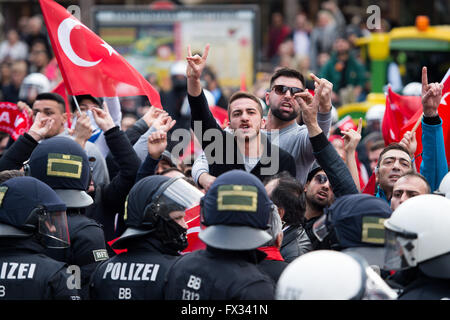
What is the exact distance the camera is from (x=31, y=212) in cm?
452

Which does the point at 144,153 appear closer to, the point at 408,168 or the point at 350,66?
the point at 408,168

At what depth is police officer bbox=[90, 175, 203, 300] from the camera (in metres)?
4.36

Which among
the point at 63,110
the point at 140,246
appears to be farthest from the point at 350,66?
the point at 140,246

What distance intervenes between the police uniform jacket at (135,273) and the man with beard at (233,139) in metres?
1.58

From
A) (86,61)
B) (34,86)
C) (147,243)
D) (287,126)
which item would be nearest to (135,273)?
(147,243)

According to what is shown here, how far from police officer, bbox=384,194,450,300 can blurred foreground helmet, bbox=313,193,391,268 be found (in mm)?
99

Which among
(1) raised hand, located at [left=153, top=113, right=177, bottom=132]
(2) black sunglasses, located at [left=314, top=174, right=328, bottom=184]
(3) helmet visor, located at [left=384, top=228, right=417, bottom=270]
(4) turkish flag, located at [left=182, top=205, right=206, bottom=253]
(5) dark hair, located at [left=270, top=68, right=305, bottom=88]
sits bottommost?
(4) turkish flag, located at [left=182, top=205, right=206, bottom=253]

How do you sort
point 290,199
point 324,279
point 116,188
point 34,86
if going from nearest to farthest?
point 324,279 < point 290,199 < point 116,188 < point 34,86

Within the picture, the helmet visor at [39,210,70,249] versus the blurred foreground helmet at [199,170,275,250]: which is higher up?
the blurred foreground helmet at [199,170,275,250]

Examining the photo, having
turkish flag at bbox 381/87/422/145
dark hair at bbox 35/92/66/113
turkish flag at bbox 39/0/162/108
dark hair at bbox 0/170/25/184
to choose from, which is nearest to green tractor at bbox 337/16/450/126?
turkish flag at bbox 381/87/422/145

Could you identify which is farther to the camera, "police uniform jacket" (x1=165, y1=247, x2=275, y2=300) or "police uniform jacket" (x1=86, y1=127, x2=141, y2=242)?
"police uniform jacket" (x1=86, y1=127, x2=141, y2=242)

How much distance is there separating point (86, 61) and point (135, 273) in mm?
3164

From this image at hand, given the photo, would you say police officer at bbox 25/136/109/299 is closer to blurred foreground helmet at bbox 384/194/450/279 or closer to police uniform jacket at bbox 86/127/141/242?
police uniform jacket at bbox 86/127/141/242

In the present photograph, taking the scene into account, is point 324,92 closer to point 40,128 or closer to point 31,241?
point 31,241
